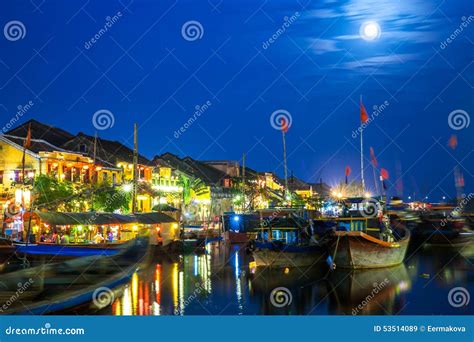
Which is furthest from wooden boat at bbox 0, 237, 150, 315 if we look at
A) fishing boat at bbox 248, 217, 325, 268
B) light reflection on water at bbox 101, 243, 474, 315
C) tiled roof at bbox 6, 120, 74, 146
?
tiled roof at bbox 6, 120, 74, 146

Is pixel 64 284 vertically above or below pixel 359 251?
below

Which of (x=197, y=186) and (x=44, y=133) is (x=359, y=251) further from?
(x=197, y=186)

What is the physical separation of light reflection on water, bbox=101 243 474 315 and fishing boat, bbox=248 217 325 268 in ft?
1.43

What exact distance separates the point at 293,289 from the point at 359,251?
4403mm

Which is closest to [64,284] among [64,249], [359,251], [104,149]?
[64,249]

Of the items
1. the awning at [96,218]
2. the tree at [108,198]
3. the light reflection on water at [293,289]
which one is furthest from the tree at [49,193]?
the light reflection on water at [293,289]

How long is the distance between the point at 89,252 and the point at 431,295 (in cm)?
1387

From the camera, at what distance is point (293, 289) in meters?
17.8

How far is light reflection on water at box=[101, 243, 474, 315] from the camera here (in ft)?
49.2

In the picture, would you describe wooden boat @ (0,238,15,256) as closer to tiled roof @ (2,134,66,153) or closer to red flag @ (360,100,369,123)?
tiled roof @ (2,134,66,153)

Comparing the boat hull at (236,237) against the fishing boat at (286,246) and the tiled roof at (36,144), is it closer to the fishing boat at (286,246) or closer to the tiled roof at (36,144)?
the fishing boat at (286,246)

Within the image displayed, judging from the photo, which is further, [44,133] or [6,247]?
[44,133]

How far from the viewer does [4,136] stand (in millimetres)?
29891

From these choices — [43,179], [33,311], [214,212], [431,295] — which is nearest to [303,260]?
[431,295]
